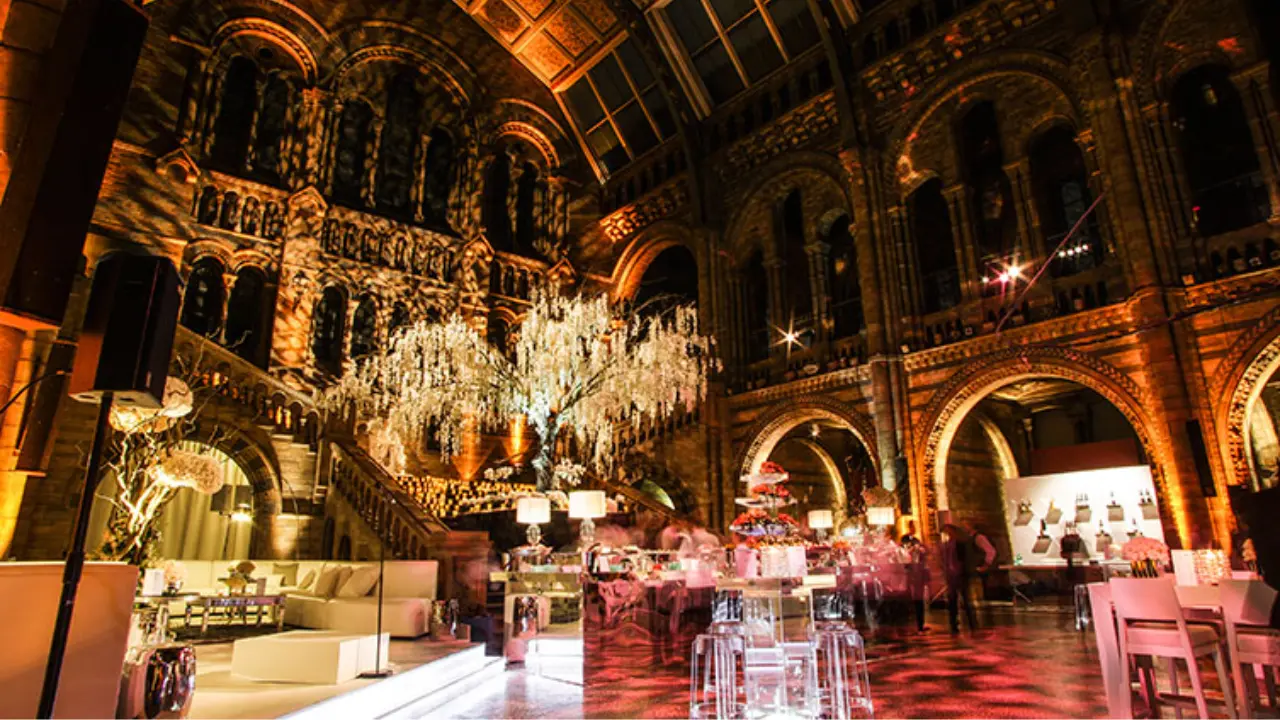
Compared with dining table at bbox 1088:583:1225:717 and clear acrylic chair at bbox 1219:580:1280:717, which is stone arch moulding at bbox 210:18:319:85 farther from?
clear acrylic chair at bbox 1219:580:1280:717

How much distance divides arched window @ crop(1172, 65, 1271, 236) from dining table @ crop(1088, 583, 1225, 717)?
10.3 m

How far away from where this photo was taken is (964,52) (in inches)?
464

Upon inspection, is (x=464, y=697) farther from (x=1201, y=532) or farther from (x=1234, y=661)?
(x=1201, y=532)

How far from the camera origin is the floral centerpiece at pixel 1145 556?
209 inches

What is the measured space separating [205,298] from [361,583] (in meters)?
8.29

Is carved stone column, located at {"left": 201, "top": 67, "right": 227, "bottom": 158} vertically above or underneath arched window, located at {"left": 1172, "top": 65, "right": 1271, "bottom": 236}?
above

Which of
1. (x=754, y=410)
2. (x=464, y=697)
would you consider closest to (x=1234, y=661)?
(x=464, y=697)

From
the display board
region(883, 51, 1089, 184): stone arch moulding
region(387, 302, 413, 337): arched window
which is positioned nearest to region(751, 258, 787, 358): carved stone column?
region(883, 51, 1089, 184): stone arch moulding

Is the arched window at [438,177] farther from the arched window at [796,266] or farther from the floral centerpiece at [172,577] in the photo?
the floral centerpiece at [172,577]

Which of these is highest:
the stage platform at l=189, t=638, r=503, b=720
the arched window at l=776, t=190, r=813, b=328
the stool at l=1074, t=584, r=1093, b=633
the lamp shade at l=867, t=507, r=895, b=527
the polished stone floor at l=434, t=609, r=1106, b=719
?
the arched window at l=776, t=190, r=813, b=328

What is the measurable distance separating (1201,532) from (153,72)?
17.1 metres

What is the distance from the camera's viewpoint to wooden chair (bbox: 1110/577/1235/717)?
3473 mm

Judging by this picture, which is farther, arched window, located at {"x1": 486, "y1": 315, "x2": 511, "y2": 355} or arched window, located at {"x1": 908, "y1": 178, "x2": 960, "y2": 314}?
arched window, located at {"x1": 486, "y1": 315, "x2": 511, "y2": 355}

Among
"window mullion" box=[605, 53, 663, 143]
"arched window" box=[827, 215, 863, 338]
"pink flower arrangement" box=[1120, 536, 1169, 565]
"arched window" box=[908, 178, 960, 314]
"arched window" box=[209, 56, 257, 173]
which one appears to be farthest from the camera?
"arched window" box=[827, 215, 863, 338]
